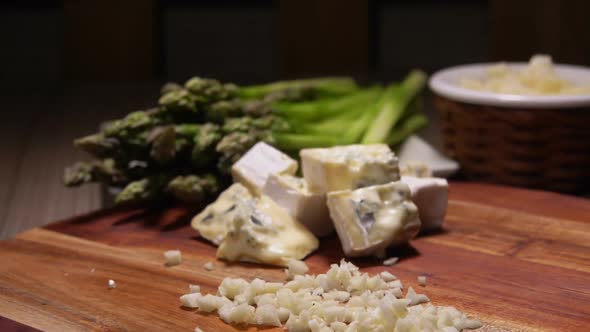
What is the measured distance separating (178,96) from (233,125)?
0.20m

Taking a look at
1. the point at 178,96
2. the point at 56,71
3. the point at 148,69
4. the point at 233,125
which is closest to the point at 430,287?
the point at 233,125

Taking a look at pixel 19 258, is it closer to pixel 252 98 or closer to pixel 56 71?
pixel 252 98

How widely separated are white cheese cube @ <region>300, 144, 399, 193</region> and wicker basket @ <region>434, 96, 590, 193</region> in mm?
678

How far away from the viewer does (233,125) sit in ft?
8.61

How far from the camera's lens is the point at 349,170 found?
2148 mm

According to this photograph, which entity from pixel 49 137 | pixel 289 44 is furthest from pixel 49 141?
pixel 289 44

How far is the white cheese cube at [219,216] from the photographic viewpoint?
87.4 inches

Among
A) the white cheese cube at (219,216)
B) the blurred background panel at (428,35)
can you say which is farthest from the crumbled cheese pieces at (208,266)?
the blurred background panel at (428,35)

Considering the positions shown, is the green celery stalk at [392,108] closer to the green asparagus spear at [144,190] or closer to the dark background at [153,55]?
the dark background at [153,55]

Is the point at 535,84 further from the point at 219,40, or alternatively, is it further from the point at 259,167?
the point at 219,40

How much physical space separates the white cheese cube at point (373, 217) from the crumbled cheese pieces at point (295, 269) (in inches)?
5.5

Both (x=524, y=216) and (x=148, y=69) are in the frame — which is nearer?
(x=524, y=216)

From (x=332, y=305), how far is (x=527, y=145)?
120cm

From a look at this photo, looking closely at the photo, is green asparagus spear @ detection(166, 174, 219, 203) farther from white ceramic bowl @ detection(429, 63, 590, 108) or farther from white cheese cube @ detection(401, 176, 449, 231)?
white ceramic bowl @ detection(429, 63, 590, 108)
